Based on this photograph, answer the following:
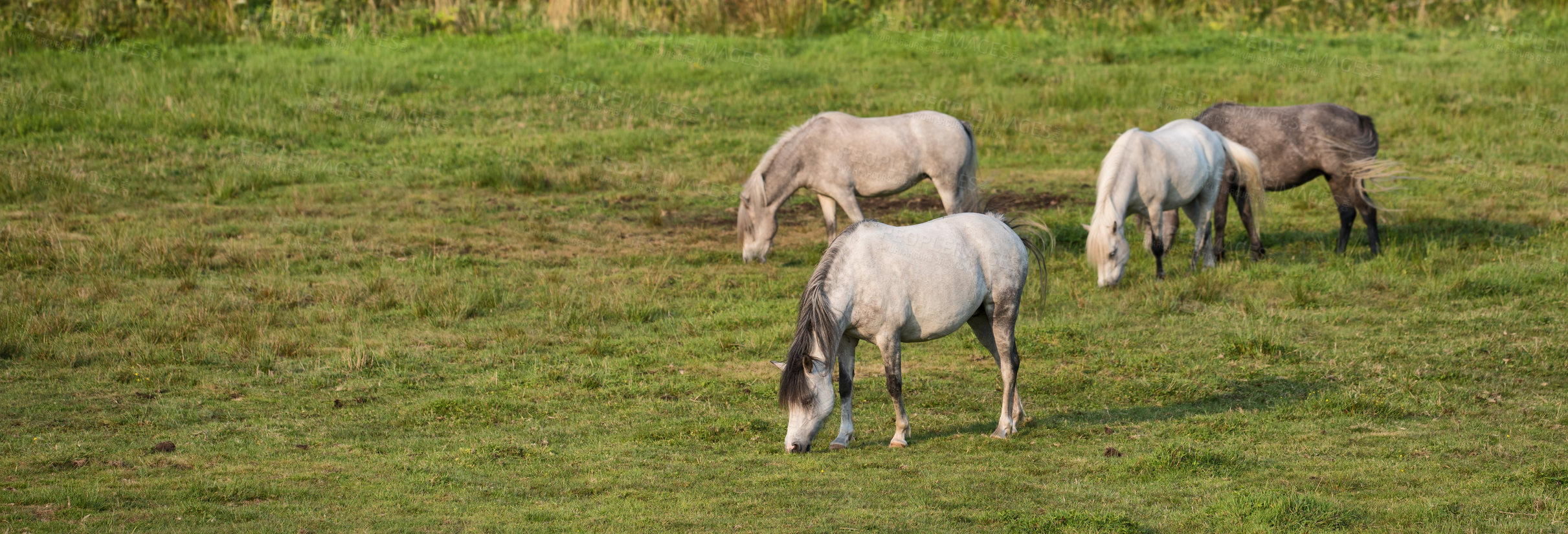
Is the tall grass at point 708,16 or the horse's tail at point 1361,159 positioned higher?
the tall grass at point 708,16

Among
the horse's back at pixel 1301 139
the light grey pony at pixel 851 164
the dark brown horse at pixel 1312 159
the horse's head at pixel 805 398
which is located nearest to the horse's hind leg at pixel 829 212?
the light grey pony at pixel 851 164

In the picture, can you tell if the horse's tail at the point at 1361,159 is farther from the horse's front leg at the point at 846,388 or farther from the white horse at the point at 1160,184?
the horse's front leg at the point at 846,388

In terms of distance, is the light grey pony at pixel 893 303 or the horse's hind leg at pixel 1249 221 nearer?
the light grey pony at pixel 893 303

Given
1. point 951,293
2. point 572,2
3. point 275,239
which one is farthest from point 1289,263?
point 572,2

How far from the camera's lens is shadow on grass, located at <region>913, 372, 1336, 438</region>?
8.44m

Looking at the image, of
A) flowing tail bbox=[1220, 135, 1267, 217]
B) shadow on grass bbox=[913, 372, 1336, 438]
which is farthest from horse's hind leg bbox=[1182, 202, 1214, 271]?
shadow on grass bbox=[913, 372, 1336, 438]

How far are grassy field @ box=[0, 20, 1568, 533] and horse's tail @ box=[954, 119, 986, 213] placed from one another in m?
1.15

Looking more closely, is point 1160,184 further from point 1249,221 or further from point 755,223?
point 755,223

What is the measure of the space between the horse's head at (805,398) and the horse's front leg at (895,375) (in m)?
0.40

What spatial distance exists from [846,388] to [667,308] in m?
4.31

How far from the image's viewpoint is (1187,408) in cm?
898

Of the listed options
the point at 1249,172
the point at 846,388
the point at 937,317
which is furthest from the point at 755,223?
the point at 937,317

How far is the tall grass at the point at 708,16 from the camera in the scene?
22969 millimetres

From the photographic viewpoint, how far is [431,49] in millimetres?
22422
